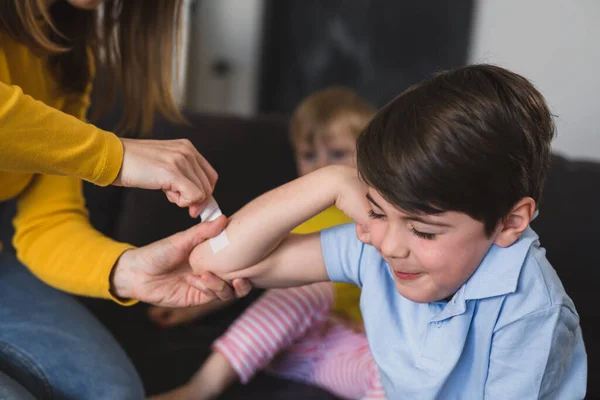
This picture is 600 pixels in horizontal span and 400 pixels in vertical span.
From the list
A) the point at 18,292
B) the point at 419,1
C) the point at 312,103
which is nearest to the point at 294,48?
the point at 419,1

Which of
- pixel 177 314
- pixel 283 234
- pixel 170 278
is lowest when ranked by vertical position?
pixel 177 314

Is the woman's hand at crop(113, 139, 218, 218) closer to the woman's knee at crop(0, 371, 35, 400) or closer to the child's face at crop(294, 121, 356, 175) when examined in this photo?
the woman's knee at crop(0, 371, 35, 400)

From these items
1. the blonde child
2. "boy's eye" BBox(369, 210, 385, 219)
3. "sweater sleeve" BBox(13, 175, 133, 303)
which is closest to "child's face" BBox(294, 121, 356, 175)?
the blonde child

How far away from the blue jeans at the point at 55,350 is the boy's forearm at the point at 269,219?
0.26m

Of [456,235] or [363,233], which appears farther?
[363,233]

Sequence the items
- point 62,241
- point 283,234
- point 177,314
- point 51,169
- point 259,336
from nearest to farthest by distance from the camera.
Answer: point 51,169
point 283,234
point 62,241
point 259,336
point 177,314

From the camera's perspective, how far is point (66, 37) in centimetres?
129

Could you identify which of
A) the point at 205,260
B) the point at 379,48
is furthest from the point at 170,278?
the point at 379,48

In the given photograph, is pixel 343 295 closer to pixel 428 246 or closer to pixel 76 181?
pixel 76 181

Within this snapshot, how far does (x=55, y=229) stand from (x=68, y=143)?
0.39 meters

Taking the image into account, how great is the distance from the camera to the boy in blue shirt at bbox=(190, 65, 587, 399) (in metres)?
0.92

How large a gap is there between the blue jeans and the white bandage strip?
0.29 metres

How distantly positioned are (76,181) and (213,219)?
0.41m

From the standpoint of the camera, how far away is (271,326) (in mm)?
1530
